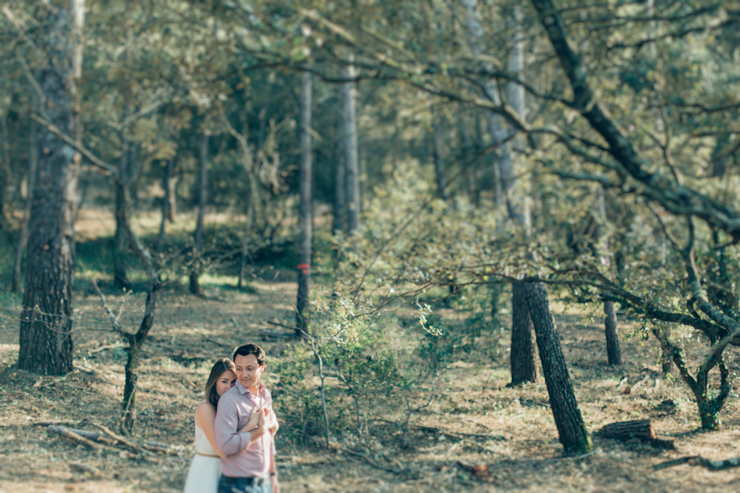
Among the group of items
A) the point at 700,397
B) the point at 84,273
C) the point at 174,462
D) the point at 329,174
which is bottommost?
the point at 174,462

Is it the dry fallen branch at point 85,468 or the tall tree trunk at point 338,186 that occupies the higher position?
the tall tree trunk at point 338,186

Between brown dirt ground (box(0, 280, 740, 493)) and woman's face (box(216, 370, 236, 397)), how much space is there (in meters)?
1.63

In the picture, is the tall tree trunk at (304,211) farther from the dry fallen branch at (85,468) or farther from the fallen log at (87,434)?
the dry fallen branch at (85,468)

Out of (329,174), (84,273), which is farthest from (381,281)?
(329,174)

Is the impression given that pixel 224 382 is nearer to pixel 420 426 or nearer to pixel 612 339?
pixel 420 426

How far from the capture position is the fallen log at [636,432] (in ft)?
18.7

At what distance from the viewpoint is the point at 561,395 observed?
5789 mm

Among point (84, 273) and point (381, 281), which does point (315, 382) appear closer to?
point (381, 281)

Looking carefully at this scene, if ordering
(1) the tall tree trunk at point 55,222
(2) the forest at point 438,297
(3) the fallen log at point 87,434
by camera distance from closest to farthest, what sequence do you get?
(2) the forest at point 438,297, (3) the fallen log at point 87,434, (1) the tall tree trunk at point 55,222

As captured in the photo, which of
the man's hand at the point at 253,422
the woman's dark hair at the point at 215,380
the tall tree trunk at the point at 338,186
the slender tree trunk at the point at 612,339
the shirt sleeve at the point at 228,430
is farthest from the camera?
the tall tree trunk at the point at 338,186

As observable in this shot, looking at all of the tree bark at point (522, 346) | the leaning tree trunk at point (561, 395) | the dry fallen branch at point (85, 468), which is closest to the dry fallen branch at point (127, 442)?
the dry fallen branch at point (85, 468)

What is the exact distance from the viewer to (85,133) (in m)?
18.1

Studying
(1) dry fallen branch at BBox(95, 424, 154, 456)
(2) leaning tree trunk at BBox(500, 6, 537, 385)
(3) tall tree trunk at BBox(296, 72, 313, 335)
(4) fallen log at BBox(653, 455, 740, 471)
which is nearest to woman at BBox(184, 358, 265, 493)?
(1) dry fallen branch at BBox(95, 424, 154, 456)

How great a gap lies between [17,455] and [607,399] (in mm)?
7484
